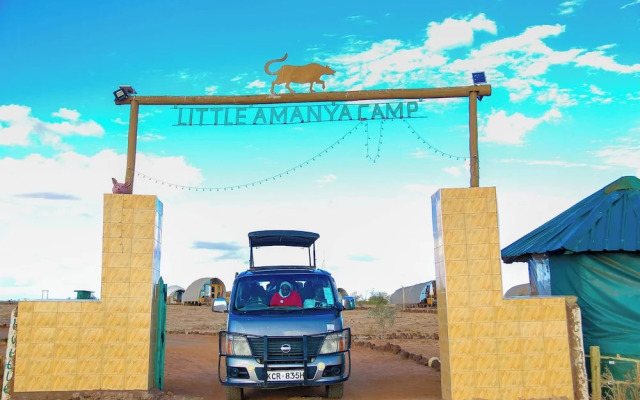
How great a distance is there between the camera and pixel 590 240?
9.79 meters

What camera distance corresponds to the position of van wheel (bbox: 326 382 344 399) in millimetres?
9375

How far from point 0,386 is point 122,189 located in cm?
373

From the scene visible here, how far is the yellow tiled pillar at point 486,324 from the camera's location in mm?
8602

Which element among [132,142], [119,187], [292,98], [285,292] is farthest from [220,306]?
[292,98]

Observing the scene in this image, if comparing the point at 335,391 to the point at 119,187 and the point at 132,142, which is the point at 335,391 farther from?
the point at 132,142

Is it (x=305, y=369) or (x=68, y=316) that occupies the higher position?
(x=68, y=316)

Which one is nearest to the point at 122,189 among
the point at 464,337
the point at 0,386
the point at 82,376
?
the point at 82,376

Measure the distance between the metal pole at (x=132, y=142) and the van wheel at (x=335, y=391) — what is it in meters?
4.95

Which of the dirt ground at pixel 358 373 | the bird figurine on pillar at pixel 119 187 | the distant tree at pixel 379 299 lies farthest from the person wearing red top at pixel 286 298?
the distant tree at pixel 379 299

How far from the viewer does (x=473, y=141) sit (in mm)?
10336

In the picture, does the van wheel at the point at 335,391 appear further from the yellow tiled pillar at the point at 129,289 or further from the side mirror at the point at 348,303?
the yellow tiled pillar at the point at 129,289

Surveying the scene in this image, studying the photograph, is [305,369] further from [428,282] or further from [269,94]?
[428,282]

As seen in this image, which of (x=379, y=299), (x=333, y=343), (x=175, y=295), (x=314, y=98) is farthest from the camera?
(x=175, y=295)

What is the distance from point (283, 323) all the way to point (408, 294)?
142ft
